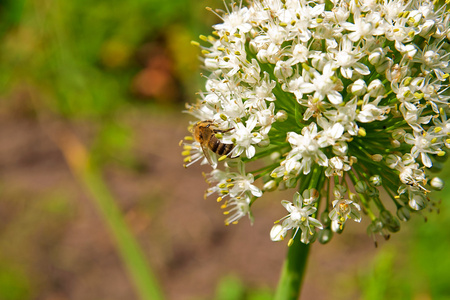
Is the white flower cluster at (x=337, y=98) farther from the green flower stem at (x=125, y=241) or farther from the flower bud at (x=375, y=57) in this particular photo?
the green flower stem at (x=125, y=241)

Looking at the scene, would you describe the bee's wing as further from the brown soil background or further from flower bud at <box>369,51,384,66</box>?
the brown soil background

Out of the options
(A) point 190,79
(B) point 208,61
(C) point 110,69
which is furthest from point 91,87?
(B) point 208,61

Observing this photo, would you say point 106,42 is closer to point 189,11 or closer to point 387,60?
point 189,11

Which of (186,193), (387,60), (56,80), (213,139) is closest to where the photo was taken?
(387,60)

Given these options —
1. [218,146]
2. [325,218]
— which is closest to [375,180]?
[325,218]

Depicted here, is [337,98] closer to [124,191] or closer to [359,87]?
[359,87]

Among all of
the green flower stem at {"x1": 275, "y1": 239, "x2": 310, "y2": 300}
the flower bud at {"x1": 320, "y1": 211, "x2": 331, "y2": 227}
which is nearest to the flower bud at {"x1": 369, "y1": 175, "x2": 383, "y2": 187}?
the flower bud at {"x1": 320, "y1": 211, "x2": 331, "y2": 227}
